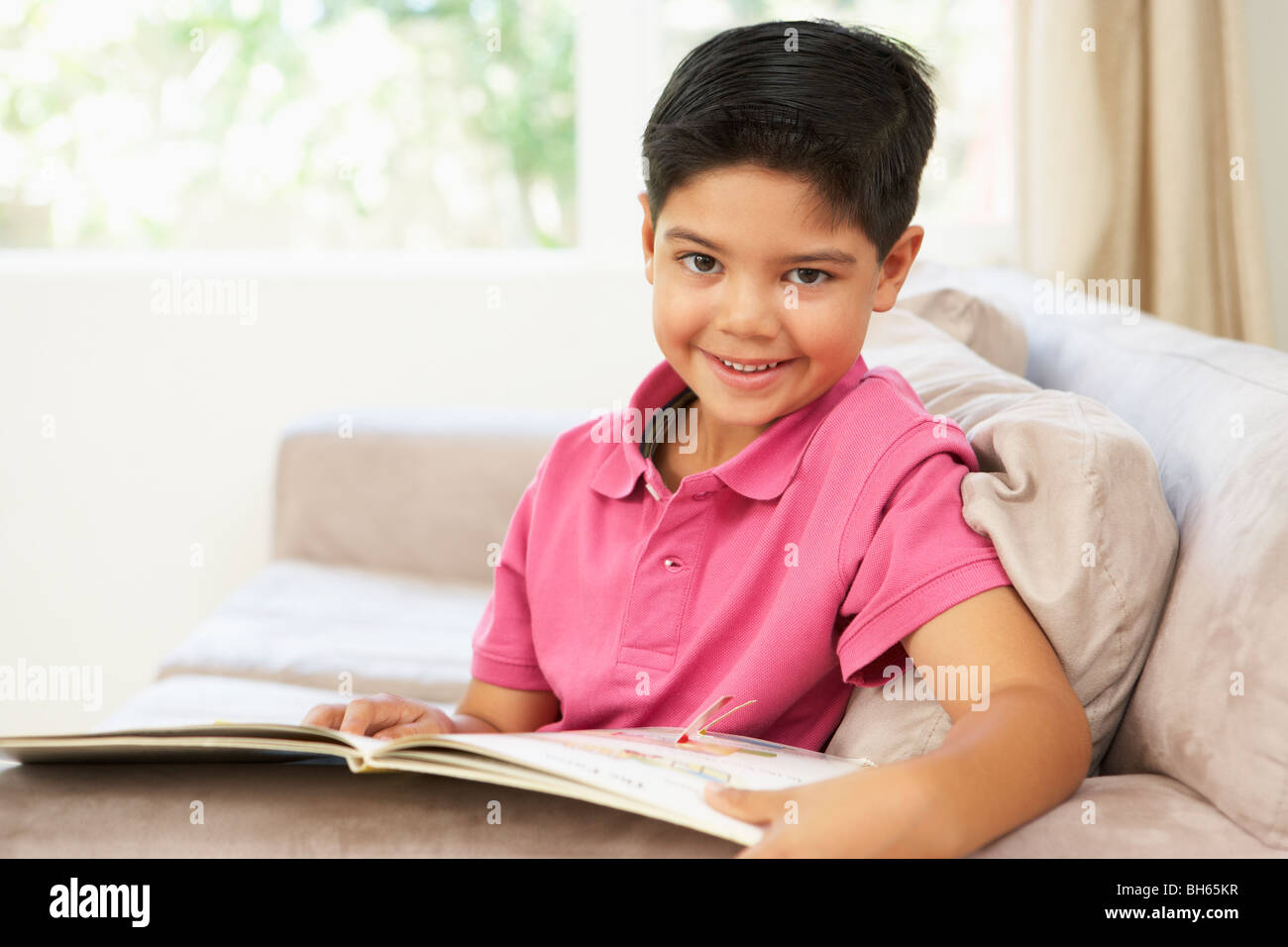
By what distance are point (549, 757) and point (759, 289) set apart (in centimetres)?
39

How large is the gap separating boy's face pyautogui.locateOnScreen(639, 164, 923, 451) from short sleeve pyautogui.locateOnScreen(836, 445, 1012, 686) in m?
0.12

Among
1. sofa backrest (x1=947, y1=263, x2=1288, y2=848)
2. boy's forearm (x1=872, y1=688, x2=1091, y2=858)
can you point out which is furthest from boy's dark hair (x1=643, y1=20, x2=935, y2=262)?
boy's forearm (x1=872, y1=688, x2=1091, y2=858)

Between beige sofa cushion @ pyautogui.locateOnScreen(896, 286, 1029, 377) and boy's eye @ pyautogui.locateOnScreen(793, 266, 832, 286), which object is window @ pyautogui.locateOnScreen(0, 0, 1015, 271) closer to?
beige sofa cushion @ pyautogui.locateOnScreen(896, 286, 1029, 377)

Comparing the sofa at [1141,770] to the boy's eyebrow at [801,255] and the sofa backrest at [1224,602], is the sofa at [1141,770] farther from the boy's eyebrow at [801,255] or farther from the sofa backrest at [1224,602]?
the boy's eyebrow at [801,255]

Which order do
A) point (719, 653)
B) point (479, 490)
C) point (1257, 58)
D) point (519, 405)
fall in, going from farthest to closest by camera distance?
1. point (519, 405)
2. point (1257, 58)
3. point (479, 490)
4. point (719, 653)

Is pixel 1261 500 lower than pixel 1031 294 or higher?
lower

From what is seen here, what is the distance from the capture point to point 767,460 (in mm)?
959

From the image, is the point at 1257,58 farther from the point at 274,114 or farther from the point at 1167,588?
the point at 274,114

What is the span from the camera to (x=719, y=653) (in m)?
0.94

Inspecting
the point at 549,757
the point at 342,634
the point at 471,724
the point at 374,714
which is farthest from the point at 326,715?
the point at 342,634

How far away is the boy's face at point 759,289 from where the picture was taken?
89 centimetres

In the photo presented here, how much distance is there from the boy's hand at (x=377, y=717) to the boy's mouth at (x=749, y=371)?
36 cm

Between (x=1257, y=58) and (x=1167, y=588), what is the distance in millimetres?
1699
